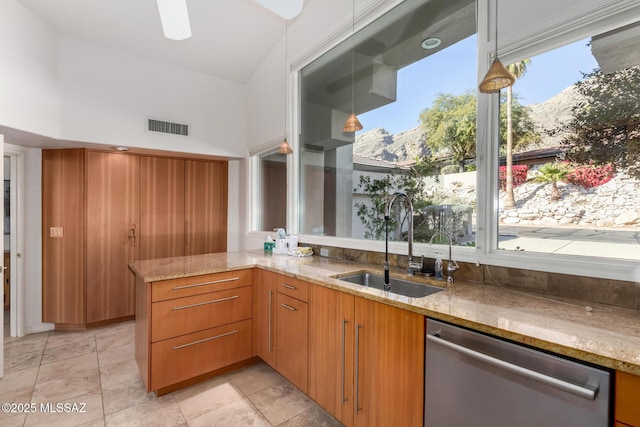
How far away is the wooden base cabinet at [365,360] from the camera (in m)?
1.40

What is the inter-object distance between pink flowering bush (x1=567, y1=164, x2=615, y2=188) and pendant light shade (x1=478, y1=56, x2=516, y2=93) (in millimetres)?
649

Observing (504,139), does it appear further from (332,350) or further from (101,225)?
(101,225)

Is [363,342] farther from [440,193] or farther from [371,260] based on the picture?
[440,193]

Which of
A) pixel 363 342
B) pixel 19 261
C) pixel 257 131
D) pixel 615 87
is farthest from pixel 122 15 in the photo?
pixel 615 87

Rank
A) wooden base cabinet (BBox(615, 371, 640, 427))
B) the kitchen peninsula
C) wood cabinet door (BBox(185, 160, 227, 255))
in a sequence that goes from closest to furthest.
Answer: wooden base cabinet (BBox(615, 371, 640, 427)) → the kitchen peninsula → wood cabinet door (BBox(185, 160, 227, 255))

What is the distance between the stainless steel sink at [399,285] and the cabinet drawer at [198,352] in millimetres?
1029

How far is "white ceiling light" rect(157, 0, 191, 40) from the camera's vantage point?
1776mm

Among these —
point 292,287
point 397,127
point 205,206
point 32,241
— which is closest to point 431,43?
point 397,127

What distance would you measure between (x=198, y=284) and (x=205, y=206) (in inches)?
87.9

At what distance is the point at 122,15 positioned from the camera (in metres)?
2.89

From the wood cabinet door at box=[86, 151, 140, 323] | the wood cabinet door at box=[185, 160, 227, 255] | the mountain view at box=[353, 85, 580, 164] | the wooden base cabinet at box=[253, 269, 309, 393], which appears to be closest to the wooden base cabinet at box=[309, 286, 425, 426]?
the wooden base cabinet at box=[253, 269, 309, 393]

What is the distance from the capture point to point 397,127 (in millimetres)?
2475

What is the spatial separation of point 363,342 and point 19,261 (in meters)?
3.86

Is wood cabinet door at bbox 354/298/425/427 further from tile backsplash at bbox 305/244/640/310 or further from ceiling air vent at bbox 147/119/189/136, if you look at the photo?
ceiling air vent at bbox 147/119/189/136
